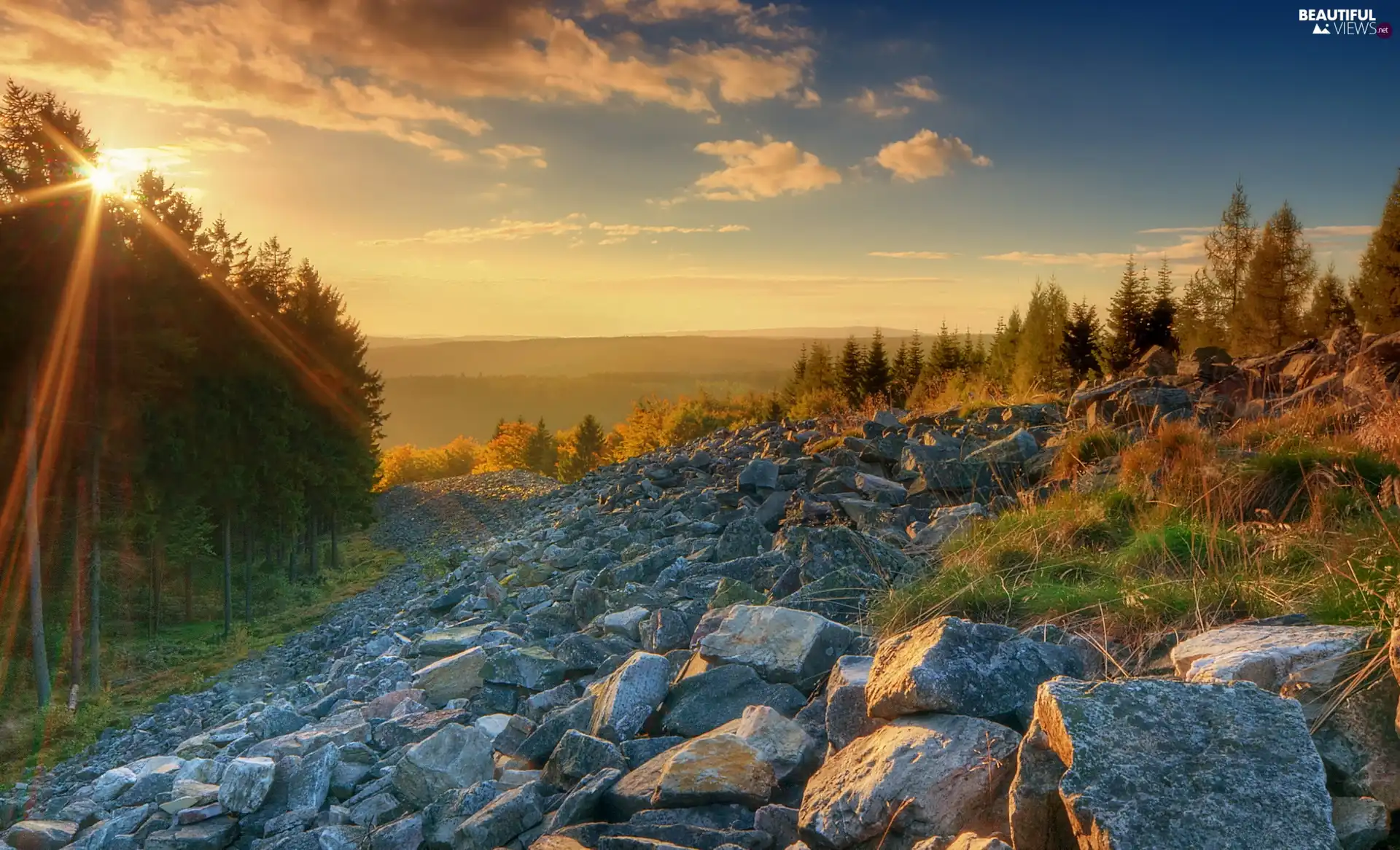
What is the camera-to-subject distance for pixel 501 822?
11.1 feet

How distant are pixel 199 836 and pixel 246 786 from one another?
30cm

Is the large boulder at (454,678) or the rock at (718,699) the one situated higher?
the rock at (718,699)

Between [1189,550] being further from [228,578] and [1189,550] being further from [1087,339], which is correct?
[1087,339]

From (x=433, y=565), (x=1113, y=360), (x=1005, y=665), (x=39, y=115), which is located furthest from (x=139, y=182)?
(x=1113, y=360)

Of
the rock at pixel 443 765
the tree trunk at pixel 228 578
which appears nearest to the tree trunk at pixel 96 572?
the tree trunk at pixel 228 578

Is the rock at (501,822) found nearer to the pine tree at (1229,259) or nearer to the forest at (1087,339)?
the forest at (1087,339)

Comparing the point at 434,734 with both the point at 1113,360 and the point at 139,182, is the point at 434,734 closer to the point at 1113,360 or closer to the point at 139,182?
the point at 139,182

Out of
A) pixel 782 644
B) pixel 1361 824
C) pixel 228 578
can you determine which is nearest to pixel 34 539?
pixel 228 578

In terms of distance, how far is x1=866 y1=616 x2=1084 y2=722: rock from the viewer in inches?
114

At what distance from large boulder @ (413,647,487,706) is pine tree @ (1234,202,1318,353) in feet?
177

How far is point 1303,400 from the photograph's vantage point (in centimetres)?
934

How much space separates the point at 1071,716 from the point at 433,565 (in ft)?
54.4

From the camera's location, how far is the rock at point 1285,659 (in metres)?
2.61

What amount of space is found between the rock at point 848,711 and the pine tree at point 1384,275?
45.8m
